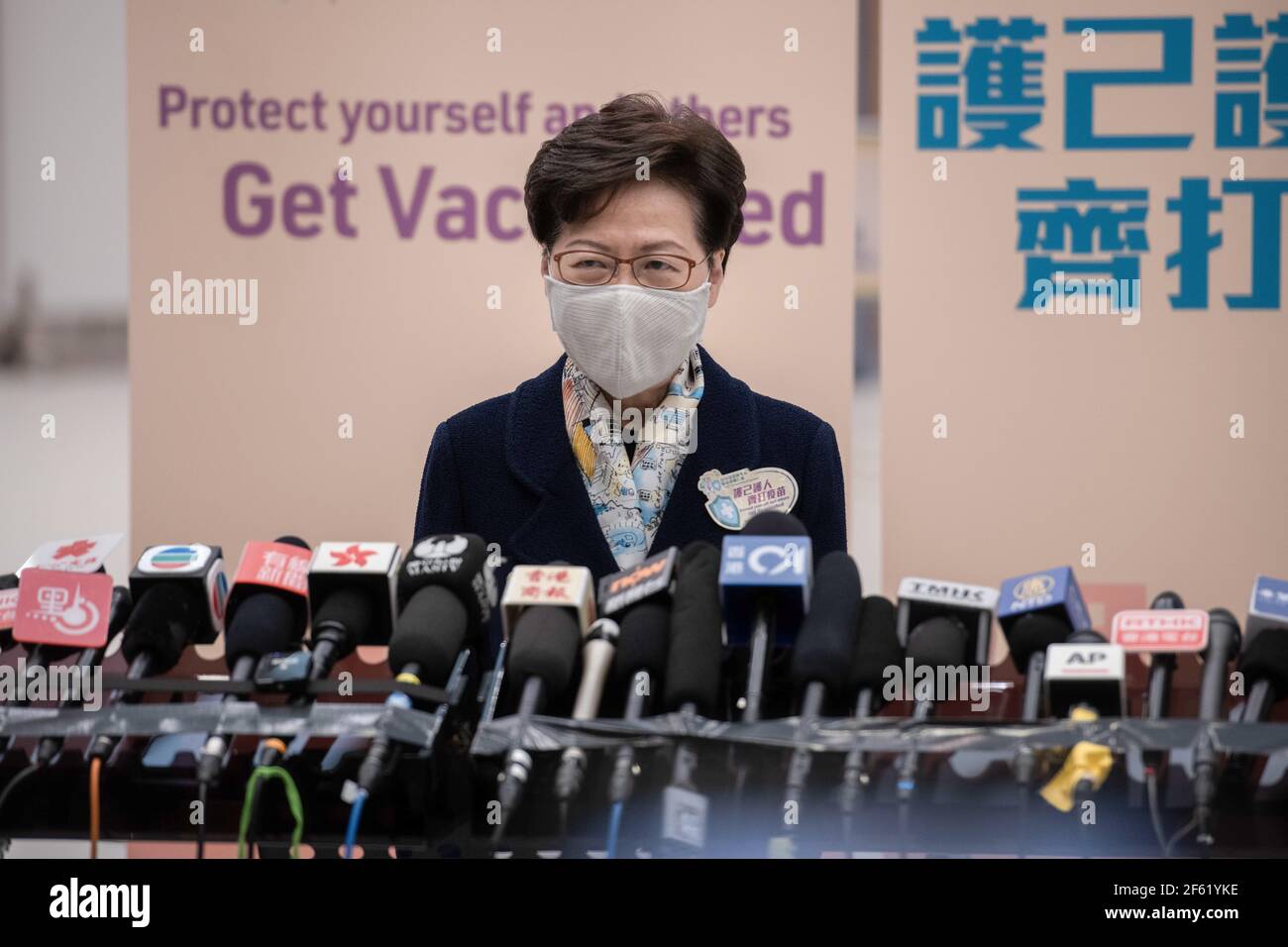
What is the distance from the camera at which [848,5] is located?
3152mm

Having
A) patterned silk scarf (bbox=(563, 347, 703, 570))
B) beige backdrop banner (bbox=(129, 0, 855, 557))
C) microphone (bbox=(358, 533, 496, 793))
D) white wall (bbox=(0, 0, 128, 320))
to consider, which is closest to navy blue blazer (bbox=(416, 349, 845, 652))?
patterned silk scarf (bbox=(563, 347, 703, 570))

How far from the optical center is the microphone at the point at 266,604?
1.35 m

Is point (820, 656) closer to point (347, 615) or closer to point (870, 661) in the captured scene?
point (870, 661)

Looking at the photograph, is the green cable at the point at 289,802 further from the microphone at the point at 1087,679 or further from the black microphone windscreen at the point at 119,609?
the microphone at the point at 1087,679

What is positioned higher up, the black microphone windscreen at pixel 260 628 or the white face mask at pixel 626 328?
the white face mask at pixel 626 328

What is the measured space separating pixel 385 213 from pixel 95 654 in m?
1.94

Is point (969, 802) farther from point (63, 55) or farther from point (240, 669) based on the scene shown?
point (63, 55)

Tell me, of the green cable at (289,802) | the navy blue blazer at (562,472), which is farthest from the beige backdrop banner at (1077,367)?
the green cable at (289,802)

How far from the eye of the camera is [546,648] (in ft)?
4.14

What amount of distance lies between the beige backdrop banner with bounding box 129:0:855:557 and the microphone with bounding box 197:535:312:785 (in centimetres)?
174

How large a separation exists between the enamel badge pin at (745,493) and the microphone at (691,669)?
1.46 ft

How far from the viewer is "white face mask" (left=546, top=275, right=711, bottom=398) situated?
1871 mm
